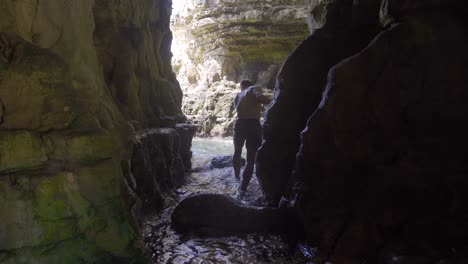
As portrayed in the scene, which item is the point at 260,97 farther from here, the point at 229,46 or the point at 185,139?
the point at 229,46

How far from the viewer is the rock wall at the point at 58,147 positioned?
2498mm

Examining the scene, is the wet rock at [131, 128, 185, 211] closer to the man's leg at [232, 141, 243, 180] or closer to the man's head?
the man's leg at [232, 141, 243, 180]

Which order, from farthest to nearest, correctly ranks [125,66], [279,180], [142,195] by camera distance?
[125,66]
[279,180]
[142,195]

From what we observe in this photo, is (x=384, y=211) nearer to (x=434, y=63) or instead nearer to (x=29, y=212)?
(x=434, y=63)

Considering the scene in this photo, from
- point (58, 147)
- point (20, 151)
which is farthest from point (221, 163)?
point (20, 151)

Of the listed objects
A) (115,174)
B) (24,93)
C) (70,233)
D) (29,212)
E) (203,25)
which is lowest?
(70,233)

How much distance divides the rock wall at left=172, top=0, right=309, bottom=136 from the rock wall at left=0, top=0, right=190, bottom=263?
660 inches

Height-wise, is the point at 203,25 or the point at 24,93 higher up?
the point at 203,25

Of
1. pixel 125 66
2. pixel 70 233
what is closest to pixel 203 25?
pixel 125 66

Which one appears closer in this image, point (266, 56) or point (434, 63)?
point (434, 63)

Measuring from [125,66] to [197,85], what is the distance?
18997 millimetres

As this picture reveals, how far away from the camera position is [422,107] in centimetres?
379

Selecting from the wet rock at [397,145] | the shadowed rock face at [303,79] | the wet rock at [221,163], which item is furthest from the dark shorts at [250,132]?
the wet rock at [221,163]

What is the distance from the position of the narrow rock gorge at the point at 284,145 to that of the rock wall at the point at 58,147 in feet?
0.04
